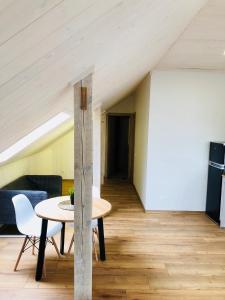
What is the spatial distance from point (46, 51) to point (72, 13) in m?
0.25

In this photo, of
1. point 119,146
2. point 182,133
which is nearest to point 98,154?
point 182,133

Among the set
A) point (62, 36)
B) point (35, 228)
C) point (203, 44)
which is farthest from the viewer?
point (203, 44)

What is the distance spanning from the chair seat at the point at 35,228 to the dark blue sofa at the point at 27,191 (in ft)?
1.87

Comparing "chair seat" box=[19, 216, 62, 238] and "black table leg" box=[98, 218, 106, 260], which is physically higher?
"chair seat" box=[19, 216, 62, 238]

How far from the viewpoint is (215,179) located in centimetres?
425

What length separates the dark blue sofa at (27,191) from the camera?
3465 mm

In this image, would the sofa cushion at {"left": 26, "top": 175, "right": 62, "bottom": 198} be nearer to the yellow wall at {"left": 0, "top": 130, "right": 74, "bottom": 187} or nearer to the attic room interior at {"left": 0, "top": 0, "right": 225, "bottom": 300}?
the attic room interior at {"left": 0, "top": 0, "right": 225, "bottom": 300}

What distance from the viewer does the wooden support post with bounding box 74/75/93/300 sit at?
2.00 m

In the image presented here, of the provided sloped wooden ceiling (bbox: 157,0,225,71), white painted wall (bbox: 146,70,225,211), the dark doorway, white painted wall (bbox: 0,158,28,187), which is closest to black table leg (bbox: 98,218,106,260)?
white painted wall (bbox: 146,70,225,211)

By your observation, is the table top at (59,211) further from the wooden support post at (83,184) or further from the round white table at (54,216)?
the wooden support post at (83,184)

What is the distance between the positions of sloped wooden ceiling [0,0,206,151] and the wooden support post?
0.64 feet

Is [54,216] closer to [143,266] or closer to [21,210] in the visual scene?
[21,210]

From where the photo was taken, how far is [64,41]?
47.1 inches

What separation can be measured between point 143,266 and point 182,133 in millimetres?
2577
